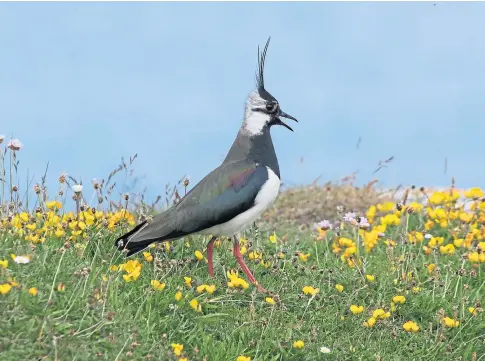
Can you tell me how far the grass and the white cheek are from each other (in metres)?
1.11

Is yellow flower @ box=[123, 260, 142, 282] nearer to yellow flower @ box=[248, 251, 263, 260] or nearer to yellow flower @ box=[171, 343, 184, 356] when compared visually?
yellow flower @ box=[171, 343, 184, 356]

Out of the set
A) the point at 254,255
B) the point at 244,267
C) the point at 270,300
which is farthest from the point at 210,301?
the point at 254,255

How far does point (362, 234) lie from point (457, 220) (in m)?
1.33

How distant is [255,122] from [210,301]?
71.4 inches

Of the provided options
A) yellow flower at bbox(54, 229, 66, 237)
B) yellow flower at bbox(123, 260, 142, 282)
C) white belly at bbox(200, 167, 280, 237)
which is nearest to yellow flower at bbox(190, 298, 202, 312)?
yellow flower at bbox(123, 260, 142, 282)

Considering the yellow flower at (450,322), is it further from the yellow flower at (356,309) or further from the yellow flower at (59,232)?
the yellow flower at (59,232)

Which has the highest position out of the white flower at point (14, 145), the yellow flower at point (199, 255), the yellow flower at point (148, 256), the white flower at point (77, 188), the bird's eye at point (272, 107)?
the white flower at point (14, 145)

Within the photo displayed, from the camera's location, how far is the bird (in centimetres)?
718

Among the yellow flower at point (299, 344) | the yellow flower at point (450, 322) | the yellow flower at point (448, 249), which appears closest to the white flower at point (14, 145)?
the yellow flower at point (299, 344)

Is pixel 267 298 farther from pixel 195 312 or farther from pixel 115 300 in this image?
pixel 115 300

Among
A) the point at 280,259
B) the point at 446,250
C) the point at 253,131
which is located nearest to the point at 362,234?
the point at 446,250

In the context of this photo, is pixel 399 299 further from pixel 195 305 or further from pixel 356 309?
pixel 195 305

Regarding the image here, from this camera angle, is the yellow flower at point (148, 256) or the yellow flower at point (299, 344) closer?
the yellow flower at point (299, 344)

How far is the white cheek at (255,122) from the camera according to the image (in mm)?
7688
